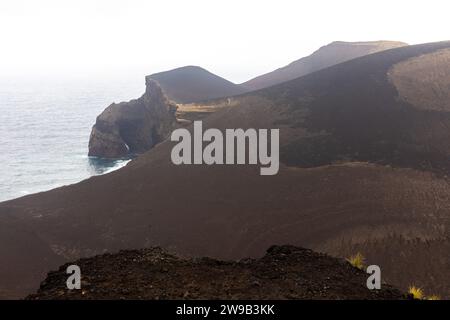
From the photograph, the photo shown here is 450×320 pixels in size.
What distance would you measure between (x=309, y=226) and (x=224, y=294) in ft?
45.0

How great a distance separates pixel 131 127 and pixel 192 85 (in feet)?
49.8

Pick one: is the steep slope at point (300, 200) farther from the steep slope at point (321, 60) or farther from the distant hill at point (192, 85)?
the steep slope at point (321, 60)

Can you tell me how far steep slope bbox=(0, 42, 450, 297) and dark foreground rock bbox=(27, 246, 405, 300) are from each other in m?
Result: 7.63

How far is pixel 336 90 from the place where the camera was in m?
36.5

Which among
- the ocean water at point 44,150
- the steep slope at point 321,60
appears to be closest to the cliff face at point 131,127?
the ocean water at point 44,150

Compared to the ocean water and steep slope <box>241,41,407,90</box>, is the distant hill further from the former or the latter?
the ocean water

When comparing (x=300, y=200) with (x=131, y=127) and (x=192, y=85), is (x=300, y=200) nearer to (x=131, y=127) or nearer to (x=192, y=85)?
(x=131, y=127)

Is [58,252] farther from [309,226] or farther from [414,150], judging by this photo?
[414,150]

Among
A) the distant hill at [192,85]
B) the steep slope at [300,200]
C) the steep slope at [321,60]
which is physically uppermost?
the steep slope at [321,60]

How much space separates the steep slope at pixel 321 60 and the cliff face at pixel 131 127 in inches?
1062

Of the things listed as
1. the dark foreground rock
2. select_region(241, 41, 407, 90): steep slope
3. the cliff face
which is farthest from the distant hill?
the dark foreground rock

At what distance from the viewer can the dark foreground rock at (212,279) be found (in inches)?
328

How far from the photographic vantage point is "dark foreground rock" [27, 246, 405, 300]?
8.32 meters
